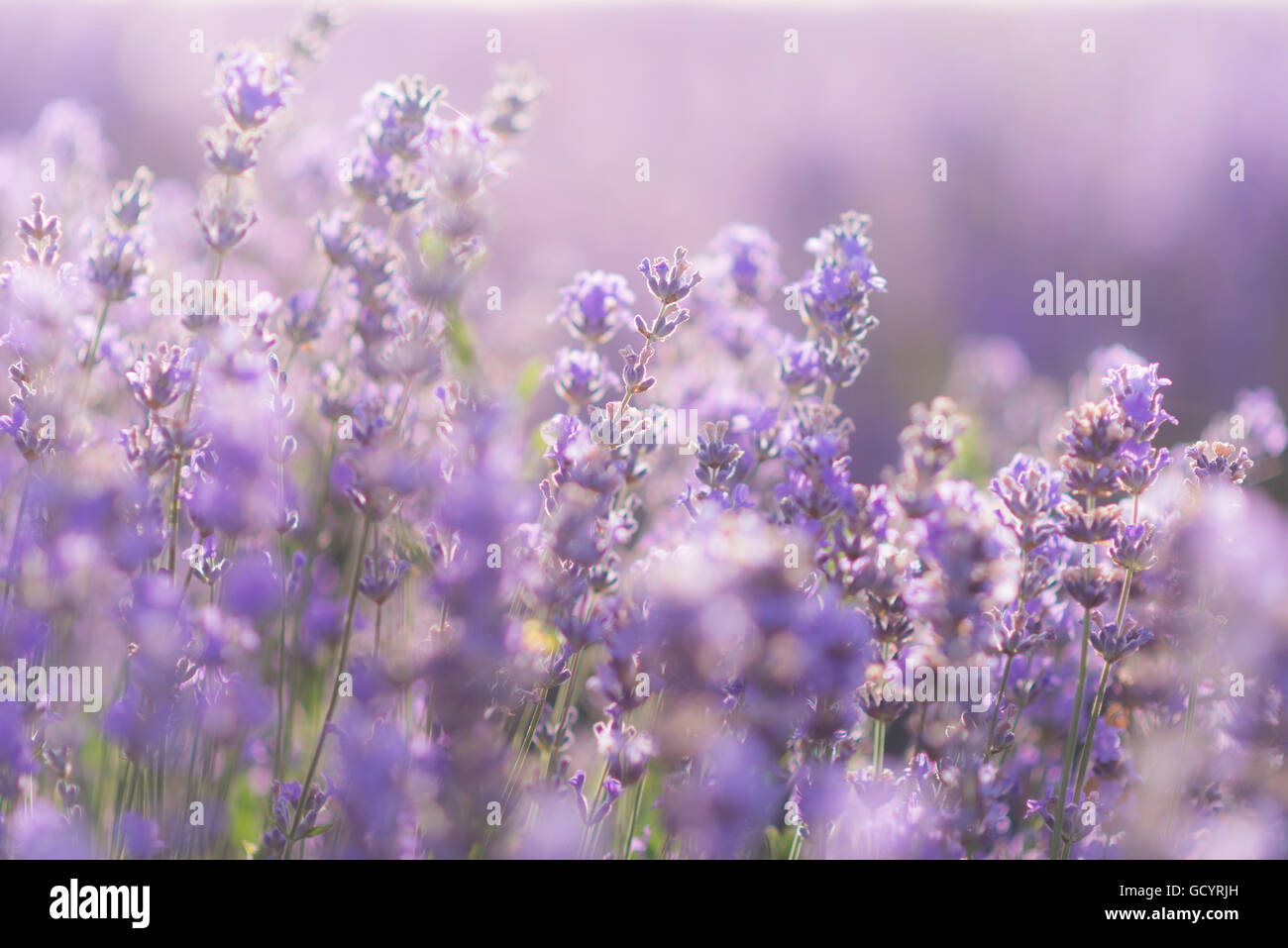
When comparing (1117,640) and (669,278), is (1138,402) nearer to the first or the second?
(1117,640)

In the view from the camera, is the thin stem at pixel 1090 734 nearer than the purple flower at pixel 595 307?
Yes

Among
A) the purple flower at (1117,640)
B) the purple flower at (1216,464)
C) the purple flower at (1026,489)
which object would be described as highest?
the purple flower at (1216,464)

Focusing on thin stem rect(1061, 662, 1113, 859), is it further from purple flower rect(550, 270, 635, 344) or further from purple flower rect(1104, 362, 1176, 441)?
purple flower rect(550, 270, 635, 344)

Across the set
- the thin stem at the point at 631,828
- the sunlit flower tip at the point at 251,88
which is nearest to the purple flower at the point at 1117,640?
the thin stem at the point at 631,828

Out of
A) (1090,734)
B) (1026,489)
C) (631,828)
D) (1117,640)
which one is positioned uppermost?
(1026,489)

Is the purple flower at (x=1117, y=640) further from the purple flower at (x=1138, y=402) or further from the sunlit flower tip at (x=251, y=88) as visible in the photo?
the sunlit flower tip at (x=251, y=88)

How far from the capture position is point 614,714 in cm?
125

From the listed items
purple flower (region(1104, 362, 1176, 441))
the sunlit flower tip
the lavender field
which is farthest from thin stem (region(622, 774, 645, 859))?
the sunlit flower tip

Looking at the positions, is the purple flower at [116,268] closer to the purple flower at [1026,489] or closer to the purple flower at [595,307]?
the purple flower at [595,307]

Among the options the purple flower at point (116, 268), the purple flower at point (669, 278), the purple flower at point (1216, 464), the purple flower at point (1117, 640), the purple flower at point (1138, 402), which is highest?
the purple flower at point (116, 268)

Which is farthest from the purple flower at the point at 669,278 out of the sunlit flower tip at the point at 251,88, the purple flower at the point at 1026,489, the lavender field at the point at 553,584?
the sunlit flower tip at the point at 251,88

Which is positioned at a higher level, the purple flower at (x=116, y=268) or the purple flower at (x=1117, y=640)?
the purple flower at (x=116, y=268)

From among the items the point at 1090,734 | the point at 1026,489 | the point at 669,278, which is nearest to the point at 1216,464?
the point at 1026,489

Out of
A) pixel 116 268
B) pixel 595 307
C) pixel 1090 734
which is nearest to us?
pixel 1090 734
